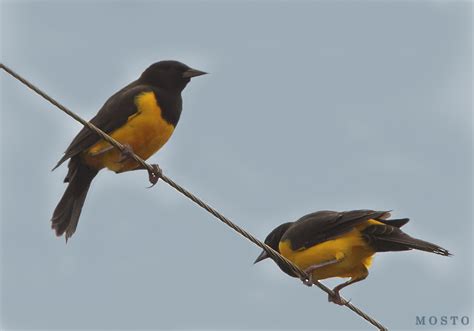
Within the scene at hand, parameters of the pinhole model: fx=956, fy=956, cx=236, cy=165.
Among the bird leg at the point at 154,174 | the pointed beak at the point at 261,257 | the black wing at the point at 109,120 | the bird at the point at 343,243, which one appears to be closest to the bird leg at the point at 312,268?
the bird at the point at 343,243

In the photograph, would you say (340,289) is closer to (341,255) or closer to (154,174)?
(341,255)

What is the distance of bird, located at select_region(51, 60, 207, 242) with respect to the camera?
8.70 metres

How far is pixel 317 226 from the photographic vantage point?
8359 mm

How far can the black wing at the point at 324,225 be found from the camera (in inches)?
315

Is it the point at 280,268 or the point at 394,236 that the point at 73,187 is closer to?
the point at 280,268

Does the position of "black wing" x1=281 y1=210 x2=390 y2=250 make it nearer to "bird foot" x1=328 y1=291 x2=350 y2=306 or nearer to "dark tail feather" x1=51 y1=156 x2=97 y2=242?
"bird foot" x1=328 y1=291 x2=350 y2=306

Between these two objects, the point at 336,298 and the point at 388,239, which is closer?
the point at 388,239

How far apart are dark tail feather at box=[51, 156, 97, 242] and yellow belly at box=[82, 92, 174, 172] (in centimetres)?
32

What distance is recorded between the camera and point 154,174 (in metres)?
8.17

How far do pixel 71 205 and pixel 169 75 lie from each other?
1.59 m

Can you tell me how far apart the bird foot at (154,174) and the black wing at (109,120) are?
2.06ft

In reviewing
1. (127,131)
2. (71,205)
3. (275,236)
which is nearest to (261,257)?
(275,236)

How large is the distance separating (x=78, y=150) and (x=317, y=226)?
7.55ft

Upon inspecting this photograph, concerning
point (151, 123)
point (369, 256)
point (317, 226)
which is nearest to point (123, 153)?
point (151, 123)
